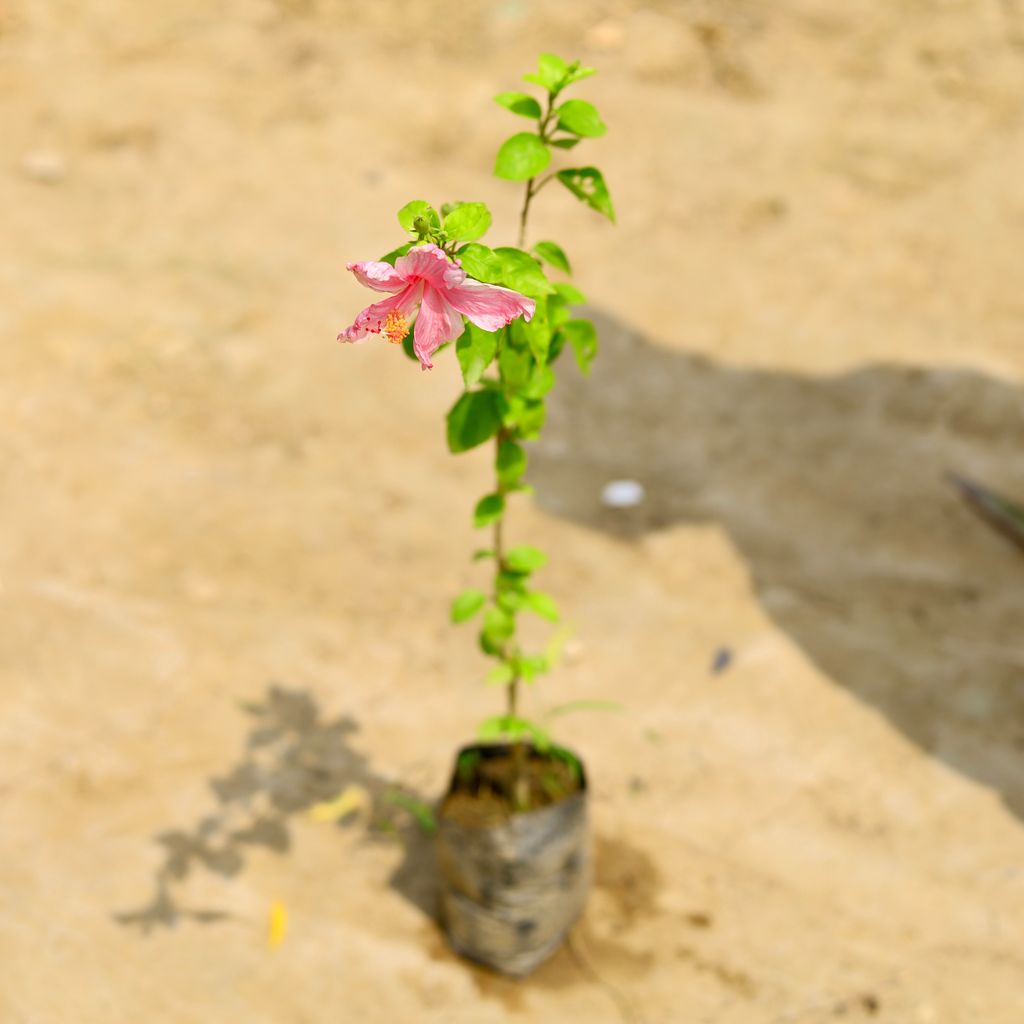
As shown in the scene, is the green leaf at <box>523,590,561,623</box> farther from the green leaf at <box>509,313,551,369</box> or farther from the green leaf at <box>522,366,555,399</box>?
the green leaf at <box>509,313,551,369</box>

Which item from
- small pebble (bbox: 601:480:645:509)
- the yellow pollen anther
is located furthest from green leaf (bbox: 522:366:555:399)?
small pebble (bbox: 601:480:645:509)

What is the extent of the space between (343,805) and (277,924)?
1.38 ft

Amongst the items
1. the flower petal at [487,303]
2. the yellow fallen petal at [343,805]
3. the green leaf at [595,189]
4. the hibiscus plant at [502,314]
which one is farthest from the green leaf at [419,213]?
the yellow fallen petal at [343,805]

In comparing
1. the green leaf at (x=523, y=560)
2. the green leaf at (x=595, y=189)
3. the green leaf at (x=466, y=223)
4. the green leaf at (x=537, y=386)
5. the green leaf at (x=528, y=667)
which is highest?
the green leaf at (x=595, y=189)

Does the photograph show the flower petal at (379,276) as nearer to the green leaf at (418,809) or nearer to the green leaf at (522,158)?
the green leaf at (522,158)

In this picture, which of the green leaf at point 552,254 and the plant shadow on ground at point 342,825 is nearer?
the green leaf at point 552,254

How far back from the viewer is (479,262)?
170 centimetres

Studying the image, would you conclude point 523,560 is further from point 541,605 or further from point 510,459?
point 510,459

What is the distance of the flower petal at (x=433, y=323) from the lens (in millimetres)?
1671

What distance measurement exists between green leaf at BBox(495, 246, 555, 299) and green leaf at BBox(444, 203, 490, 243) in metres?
0.11

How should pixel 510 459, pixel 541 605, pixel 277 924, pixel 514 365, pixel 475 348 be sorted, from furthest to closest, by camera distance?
pixel 277 924 → pixel 541 605 → pixel 510 459 → pixel 514 365 → pixel 475 348

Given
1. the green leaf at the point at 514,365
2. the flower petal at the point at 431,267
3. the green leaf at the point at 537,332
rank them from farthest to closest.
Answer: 1. the green leaf at the point at 514,365
2. the green leaf at the point at 537,332
3. the flower petal at the point at 431,267

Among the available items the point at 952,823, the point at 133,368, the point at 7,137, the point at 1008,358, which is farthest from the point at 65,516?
the point at 1008,358

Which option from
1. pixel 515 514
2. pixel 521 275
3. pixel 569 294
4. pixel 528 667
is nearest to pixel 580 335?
pixel 569 294
